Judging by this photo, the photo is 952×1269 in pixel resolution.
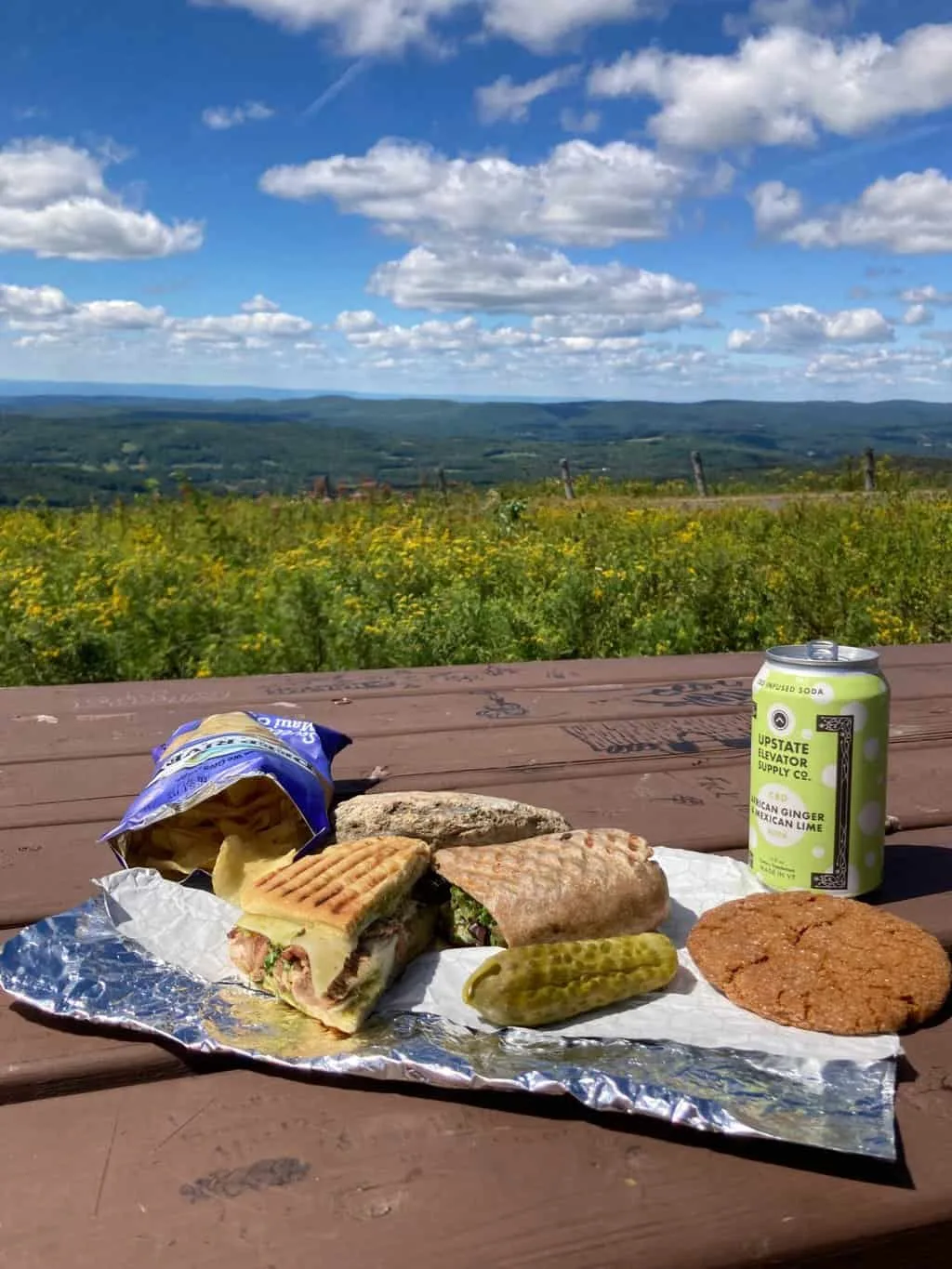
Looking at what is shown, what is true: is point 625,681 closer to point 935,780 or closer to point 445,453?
point 935,780

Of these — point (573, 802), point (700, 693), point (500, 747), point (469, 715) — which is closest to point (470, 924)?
point (573, 802)

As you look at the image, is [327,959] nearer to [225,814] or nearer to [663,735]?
[225,814]

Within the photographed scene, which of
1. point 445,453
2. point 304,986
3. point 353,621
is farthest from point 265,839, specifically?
point 445,453

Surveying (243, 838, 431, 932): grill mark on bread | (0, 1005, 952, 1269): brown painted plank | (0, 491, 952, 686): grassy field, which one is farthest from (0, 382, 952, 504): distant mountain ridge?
(0, 1005, 952, 1269): brown painted plank

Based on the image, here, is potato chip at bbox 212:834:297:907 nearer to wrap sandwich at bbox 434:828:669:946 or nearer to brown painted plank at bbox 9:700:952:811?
wrap sandwich at bbox 434:828:669:946

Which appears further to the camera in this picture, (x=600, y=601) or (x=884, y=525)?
(x=884, y=525)

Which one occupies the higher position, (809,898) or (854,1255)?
(809,898)
